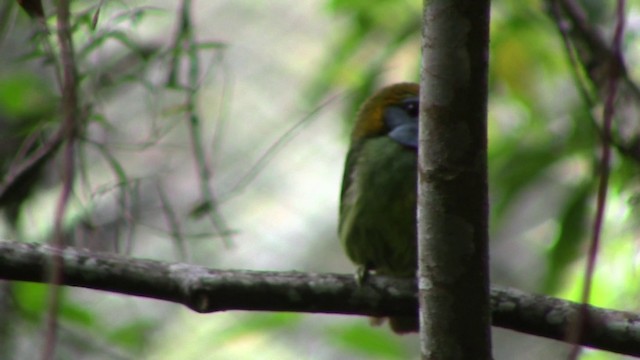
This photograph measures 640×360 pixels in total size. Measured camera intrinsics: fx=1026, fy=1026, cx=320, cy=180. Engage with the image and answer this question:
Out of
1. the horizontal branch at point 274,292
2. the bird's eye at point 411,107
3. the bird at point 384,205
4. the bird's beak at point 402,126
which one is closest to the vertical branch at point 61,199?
the horizontal branch at point 274,292

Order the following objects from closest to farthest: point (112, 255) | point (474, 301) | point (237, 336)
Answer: point (474, 301), point (112, 255), point (237, 336)

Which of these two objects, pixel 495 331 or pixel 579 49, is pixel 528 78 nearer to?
pixel 579 49

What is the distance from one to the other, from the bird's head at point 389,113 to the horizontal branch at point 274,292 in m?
1.07

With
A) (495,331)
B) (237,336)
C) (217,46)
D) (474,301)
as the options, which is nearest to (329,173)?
(495,331)

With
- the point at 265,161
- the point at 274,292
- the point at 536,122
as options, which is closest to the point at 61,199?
the point at 274,292

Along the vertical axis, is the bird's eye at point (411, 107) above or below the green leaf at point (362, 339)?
above

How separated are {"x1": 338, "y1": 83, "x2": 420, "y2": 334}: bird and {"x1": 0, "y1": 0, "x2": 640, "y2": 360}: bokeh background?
295mm

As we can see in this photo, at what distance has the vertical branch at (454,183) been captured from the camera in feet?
5.92

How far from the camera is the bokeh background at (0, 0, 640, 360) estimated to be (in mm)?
3039

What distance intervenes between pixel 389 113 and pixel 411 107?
8 centimetres

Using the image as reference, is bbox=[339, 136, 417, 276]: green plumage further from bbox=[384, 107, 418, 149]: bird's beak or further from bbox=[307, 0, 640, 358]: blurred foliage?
bbox=[307, 0, 640, 358]: blurred foliage

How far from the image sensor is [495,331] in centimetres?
618

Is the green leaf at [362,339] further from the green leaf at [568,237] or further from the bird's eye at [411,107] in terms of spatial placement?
the bird's eye at [411,107]

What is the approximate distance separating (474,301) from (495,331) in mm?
4235
